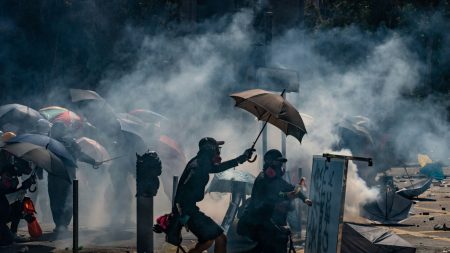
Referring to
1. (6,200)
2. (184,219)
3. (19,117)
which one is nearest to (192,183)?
(184,219)

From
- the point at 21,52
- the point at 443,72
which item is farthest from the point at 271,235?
the point at 443,72

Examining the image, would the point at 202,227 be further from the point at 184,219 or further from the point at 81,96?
the point at 81,96

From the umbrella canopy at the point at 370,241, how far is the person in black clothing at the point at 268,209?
0.93 meters

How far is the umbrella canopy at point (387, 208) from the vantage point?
1401 centimetres

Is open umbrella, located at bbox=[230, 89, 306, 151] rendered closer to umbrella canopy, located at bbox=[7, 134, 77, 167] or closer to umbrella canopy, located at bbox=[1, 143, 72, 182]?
umbrella canopy, located at bbox=[1, 143, 72, 182]

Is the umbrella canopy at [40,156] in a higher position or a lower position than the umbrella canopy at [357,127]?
lower

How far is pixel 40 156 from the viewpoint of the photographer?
10.6 meters

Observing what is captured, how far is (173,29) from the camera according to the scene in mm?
30516

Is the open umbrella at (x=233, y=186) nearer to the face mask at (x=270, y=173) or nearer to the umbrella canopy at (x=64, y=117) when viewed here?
the face mask at (x=270, y=173)

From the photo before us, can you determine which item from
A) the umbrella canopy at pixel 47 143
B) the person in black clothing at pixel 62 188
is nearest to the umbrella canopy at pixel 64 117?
the person in black clothing at pixel 62 188

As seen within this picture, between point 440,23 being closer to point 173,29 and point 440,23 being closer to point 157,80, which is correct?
point 173,29

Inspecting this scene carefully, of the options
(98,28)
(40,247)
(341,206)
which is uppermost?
(98,28)

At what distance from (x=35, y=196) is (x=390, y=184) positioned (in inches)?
249

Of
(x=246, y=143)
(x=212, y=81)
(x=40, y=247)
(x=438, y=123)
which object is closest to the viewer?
(x=40, y=247)
